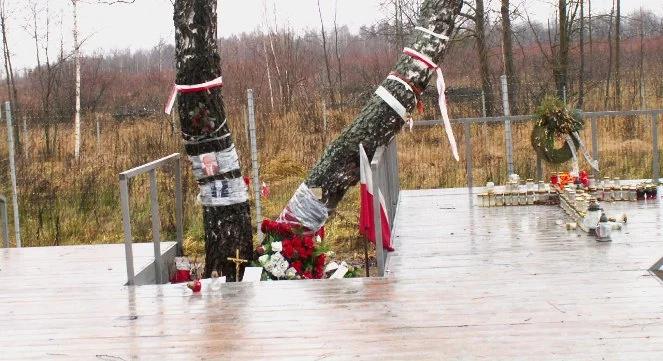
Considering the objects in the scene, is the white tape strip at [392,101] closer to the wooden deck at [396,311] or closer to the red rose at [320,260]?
the wooden deck at [396,311]

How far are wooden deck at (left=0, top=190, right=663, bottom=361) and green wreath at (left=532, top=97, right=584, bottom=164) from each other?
6.72 ft

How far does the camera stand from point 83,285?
6586 mm

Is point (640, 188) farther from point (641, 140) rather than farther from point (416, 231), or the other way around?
point (641, 140)

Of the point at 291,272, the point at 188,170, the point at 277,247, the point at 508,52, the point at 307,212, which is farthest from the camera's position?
the point at 508,52

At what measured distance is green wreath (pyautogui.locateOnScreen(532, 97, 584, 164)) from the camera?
9.44 m

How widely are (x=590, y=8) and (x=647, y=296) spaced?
1534 centimetres

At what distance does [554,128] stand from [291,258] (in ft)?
10.9

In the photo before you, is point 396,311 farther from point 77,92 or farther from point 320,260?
point 77,92

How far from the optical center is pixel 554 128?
946 centimetres

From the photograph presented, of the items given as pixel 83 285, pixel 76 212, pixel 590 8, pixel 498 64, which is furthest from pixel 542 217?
pixel 498 64

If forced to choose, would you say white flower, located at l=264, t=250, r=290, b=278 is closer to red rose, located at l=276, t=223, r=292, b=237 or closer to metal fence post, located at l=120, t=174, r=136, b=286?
red rose, located at l=276, t=223, r=292, b=237

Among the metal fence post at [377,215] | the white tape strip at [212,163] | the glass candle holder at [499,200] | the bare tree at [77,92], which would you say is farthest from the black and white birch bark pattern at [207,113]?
the bare tree at [77,92]

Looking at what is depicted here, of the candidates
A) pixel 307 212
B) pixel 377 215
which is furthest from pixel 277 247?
pixel 377 215

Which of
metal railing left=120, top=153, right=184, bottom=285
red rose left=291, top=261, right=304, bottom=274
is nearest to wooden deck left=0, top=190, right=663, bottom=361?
metal railing left=120, top=153, right=184, bottom=285
